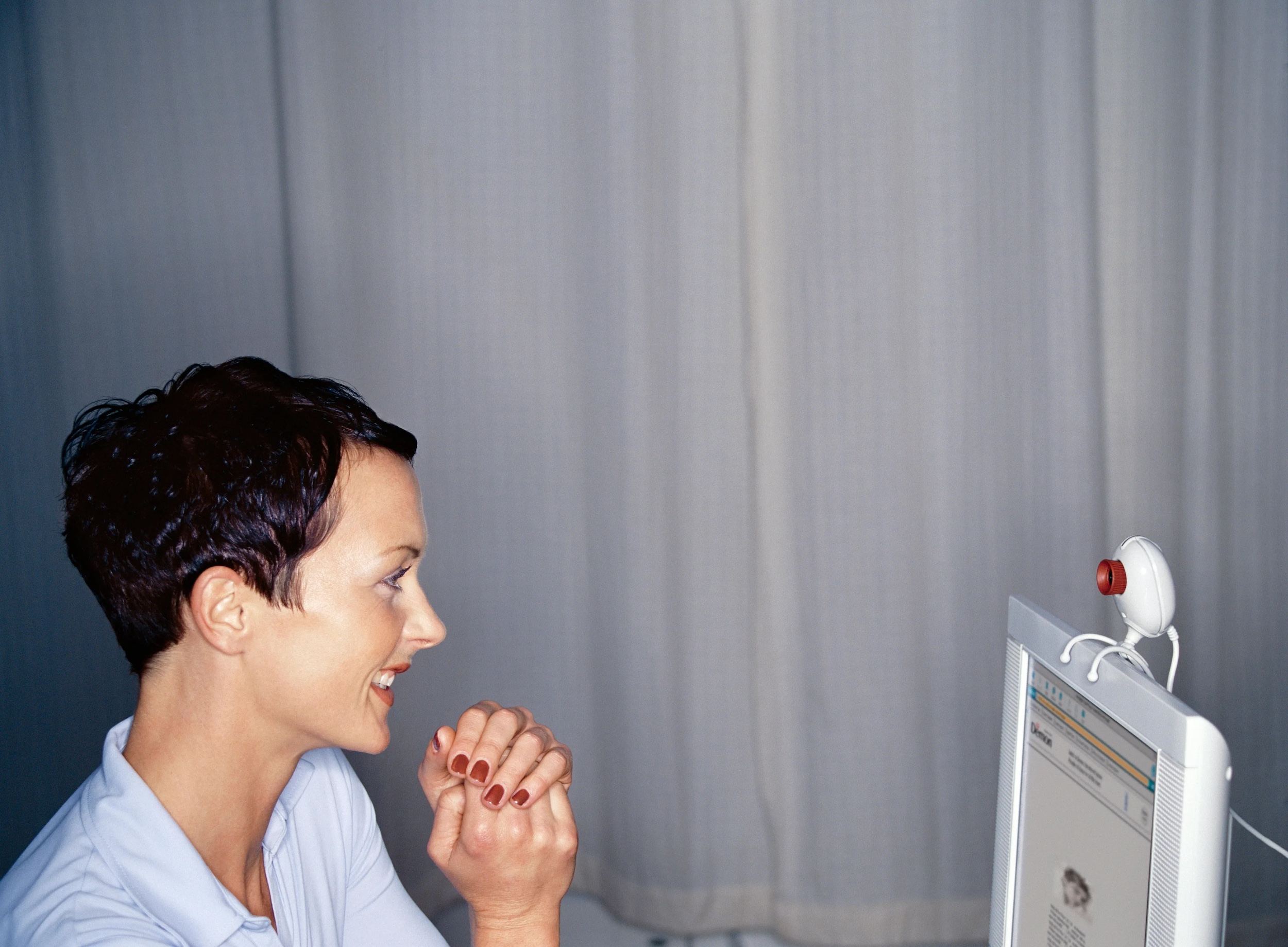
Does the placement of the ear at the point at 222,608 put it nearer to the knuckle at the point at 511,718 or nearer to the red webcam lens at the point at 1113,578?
the knuckle at the point at 511,718

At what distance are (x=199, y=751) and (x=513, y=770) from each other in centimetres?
26

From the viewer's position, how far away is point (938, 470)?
1.80m

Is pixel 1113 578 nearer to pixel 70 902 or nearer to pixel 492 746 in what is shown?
pixel 492 746

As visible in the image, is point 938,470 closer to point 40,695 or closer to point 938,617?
point 938,617

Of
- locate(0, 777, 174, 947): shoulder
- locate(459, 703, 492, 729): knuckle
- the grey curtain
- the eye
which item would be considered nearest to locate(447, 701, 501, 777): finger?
locate(459, 703, 492, 729): knuckle

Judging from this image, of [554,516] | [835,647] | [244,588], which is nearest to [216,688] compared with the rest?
[244,588]

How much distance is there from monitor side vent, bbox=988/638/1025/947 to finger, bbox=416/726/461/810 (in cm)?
48

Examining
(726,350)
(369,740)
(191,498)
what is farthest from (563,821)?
(726,350)

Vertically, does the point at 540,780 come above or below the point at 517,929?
above

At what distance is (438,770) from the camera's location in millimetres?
1019

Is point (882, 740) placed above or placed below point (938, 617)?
below

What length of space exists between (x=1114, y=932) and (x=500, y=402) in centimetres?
137

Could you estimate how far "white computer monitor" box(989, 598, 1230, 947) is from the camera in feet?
2.17

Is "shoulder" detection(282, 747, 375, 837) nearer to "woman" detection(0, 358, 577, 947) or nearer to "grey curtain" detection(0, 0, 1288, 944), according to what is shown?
"woman" detection(0, 358, 577, 947)
